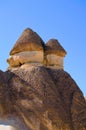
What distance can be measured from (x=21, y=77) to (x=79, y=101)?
2.86 meters

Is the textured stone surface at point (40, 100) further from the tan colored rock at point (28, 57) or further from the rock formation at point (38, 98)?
the tan colored rock at point (28, 57)

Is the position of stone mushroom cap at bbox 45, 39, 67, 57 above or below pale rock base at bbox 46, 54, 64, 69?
above

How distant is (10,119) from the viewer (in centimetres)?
1611

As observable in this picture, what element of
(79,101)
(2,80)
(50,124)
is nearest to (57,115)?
(50,124)

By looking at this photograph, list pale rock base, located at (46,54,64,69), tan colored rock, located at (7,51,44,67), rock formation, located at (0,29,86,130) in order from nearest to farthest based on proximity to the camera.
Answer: rock formation, located at (0,29,86,130), tan colored rock, located at (7,51,44,67), pale rock base, located at (46,54,64,69)

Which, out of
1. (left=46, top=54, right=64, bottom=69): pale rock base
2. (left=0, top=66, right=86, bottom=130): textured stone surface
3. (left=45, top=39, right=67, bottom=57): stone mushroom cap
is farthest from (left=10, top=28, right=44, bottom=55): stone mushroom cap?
(left=0, top=66, right=86, bottom=130): textured stone surface

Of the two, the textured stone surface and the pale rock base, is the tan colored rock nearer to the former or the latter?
the pale rock base

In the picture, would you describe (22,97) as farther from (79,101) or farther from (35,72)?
(79,101)

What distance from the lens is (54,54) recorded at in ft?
61.6

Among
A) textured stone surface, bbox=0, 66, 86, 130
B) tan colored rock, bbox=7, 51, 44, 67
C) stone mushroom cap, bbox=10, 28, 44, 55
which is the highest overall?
stone mushroom cap, bbox=10, 28, 44, 55

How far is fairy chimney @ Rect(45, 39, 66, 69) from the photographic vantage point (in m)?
18.6

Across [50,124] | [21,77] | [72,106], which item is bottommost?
[50,124]

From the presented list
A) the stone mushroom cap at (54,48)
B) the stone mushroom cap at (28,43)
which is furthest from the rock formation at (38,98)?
the stone mushroom cap at (54,48)

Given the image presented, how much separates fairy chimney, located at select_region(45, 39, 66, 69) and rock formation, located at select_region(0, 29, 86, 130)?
0.42 metres
